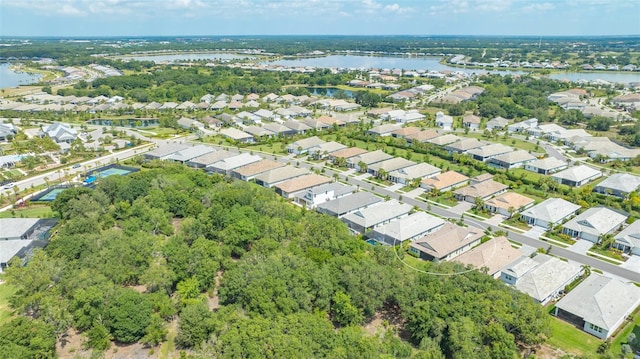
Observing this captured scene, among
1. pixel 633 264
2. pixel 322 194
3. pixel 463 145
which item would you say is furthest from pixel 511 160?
pixel 322 194

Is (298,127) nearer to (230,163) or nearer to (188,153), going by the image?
(188,153)

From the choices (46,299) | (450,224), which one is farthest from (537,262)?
(46,299)

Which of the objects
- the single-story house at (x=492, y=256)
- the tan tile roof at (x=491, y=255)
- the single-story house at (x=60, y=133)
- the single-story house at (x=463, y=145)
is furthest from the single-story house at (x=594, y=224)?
the single-story house at (x=60, y=133)

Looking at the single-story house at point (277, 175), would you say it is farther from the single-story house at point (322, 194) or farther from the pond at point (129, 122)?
the pond at point (129, 122)

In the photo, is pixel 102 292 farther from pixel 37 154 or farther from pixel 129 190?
pixel 37 154

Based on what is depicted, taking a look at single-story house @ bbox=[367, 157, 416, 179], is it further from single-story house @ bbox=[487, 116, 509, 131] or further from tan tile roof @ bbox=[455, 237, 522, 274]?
single-story house @ bbox=[487, 116, 509, 131]

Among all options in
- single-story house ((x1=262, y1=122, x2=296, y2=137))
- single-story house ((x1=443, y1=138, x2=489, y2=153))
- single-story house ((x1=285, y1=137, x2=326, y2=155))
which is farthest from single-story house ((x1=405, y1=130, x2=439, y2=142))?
single-story house ((x1=262, y1=122, x2=296, y2=137))
